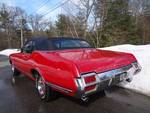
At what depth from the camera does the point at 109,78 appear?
3371 millimetres

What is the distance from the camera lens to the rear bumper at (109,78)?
9.83ft

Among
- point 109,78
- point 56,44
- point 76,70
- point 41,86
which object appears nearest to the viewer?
point 76,70

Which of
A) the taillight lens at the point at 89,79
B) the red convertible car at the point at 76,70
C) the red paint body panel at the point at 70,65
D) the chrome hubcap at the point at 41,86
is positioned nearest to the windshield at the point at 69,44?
the red convertible car at the point at 76,70

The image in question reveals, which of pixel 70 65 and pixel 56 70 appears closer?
pixel 70 65

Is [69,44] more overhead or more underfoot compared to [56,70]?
more overhead

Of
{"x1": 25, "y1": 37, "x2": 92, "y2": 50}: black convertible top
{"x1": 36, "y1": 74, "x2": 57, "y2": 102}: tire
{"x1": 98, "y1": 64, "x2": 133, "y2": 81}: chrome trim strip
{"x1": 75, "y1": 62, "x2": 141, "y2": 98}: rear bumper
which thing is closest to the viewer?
{"x1": 75, "y1": 62, "x2": 141, "y2": 98}: rear bumper

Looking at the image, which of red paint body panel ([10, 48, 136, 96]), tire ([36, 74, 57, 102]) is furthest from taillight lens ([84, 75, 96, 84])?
tire ([36, 74, 57, 102])

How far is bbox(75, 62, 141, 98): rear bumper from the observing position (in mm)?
2996

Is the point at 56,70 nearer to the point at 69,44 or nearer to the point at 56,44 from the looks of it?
the point at 56,44

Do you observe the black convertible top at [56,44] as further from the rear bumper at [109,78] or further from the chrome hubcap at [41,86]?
the rear bumper at [109,78]

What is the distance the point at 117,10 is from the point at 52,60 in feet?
87.0

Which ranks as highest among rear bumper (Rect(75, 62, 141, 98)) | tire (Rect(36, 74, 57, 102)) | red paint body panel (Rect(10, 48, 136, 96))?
red paint body panel (Rect(10, 48, 136, 96))

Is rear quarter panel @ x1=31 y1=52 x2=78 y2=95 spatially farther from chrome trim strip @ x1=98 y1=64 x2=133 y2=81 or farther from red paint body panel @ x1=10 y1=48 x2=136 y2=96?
chrome trim strip @ x1=98 y1=64 x2=133 y2=81

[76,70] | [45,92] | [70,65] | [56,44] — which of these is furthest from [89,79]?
[56,44]
